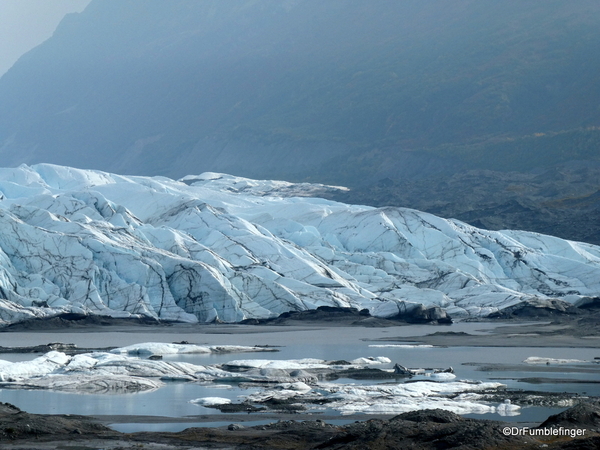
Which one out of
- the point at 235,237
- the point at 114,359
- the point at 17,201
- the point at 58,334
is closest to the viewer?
the point at 114,359

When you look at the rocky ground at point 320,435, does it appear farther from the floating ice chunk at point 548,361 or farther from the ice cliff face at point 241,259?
the ice cliff face at point 241,259

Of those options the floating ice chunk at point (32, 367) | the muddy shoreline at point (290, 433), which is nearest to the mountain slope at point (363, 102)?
the floating ice chunk at point (32, 367)

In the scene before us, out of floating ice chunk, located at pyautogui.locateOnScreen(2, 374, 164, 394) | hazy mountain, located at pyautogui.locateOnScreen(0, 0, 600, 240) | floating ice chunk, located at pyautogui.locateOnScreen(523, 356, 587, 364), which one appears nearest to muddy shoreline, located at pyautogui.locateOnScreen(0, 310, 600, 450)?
floating ice chunk, located at pyautogui.locateOnScreen(2, 374, 164, 394)

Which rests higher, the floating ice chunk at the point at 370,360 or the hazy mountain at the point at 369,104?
the hazy mountain at the point at 369,104

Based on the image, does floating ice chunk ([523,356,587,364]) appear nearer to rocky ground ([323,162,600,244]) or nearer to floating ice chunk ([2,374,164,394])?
floating ice chunk ([2,374,164,394])

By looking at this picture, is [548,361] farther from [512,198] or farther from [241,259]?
[512,198]

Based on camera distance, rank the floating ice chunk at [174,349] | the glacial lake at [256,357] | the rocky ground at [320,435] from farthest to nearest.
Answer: the floating ice chunk at [174,349] < the glacial lake at [256,357] < the rocky ground at [320,435]

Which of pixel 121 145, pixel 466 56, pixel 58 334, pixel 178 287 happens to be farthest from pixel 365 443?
pixel 121 145

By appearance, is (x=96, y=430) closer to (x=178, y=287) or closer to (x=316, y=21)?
(x=178, y=287)
